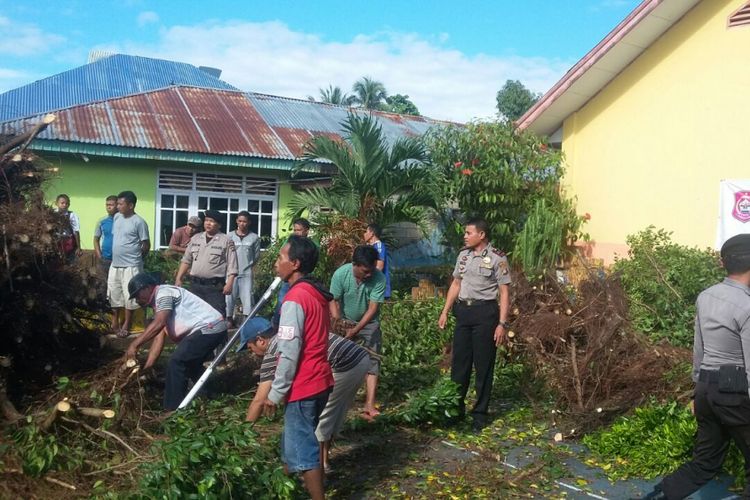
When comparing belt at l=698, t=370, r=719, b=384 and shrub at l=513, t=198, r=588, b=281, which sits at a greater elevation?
shrub at l=513, t=198, r=588, b=281

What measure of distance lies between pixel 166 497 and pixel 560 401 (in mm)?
3779

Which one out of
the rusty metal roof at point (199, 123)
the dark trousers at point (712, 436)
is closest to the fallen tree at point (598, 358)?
the dark trousers at point (712, 436)

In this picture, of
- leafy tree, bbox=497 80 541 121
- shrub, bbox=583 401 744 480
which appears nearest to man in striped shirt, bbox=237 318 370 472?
shrub, bbox=583 401 744 480

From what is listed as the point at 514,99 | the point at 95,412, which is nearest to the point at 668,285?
the point at 95,412

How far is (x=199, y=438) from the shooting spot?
4227 mm

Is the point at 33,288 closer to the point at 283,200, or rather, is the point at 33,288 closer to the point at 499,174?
the point at 499,174

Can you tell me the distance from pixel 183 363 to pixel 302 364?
2012 mm

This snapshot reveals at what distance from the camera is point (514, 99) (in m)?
43.9

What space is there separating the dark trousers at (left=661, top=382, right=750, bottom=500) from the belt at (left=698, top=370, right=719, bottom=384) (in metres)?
0.02

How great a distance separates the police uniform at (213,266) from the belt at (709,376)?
514cm

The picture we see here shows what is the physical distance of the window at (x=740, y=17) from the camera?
28.9 feet

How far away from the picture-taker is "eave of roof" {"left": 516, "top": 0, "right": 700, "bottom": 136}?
9250 mm

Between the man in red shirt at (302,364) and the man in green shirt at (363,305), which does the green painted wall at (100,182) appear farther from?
the man in red shirt at (302,364)

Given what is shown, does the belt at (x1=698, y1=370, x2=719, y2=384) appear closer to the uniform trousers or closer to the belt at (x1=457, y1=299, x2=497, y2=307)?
the belt at (x1=457, y1=299, x2=497, y2=307)
